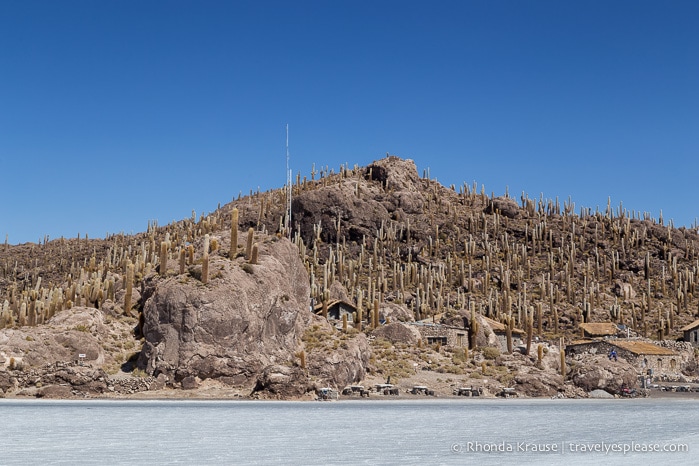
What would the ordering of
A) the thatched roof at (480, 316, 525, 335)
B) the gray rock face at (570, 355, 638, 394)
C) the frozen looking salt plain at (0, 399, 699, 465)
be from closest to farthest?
the frozen looking salt plain at (0, 399, 699, 465)
the gray rock face at (570, 355, 638, 394)
the thatched roof at (480, 316, 525, 335)

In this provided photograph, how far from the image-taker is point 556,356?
58594 mm

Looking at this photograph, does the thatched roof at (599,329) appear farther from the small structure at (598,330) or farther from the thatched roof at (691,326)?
the thatched roof at (691,326)

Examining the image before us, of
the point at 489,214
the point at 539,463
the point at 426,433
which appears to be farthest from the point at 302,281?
the point at 489,214

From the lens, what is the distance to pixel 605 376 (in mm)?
47812

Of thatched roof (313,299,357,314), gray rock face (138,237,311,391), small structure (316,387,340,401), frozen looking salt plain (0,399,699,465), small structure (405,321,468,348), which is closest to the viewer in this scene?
frozen looking salt plain (0,399,699,465)

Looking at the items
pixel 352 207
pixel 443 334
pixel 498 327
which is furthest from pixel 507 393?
pixel 352 207

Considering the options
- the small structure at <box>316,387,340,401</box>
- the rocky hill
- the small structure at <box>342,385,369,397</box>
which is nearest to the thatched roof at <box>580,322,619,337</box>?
the rocky hill

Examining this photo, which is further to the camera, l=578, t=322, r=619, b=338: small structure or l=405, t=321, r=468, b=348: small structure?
l=578, t=322, r=619, b=338: small structure

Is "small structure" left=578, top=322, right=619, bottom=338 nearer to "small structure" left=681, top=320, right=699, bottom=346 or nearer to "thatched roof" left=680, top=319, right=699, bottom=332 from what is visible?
"thatched roof" left=680, top=319, right=699, bottom=332

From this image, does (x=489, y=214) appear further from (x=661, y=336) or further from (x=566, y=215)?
(x=661, y=336)

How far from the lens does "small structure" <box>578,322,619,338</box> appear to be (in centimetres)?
7425

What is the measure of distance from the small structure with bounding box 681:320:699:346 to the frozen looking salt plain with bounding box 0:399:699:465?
49.3m

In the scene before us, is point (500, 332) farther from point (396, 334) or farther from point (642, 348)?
point (396, 334)

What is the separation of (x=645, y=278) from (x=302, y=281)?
5224cm
